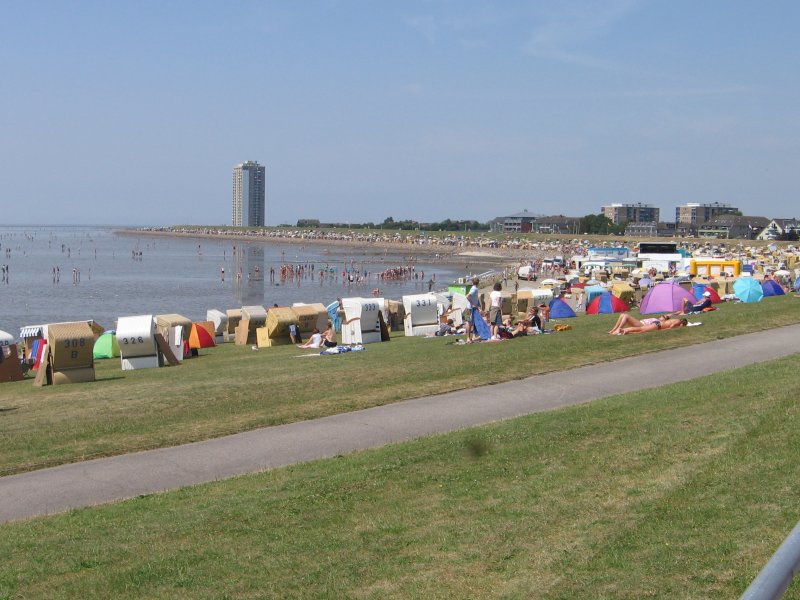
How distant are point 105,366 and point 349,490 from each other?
607 inches

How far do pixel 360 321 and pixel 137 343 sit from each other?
17.7 ft

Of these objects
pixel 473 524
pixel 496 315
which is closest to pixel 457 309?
pixel 496 315

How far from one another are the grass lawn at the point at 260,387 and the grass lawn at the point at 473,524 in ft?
9.61

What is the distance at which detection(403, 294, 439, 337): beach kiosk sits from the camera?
2538 cm

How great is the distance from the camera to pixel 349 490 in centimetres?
794

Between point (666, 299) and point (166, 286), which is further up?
point (666, 299)

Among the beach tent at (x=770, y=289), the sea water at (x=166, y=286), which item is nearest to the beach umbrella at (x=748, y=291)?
the beach tent at (x=770, y=289)

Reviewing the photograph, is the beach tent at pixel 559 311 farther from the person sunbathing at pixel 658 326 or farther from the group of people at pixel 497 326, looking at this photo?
the person sunbathing at pixel 658 326

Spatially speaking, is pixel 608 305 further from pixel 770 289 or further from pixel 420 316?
pixel 420 316

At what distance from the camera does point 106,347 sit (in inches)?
1014

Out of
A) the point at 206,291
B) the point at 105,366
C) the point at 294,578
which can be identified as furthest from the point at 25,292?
the point at 294,578

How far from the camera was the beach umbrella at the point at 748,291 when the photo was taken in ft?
101

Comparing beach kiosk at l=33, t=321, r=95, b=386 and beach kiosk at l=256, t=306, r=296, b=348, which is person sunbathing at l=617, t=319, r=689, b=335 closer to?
beach kiosk at l=256, t=306, r=296, b=348

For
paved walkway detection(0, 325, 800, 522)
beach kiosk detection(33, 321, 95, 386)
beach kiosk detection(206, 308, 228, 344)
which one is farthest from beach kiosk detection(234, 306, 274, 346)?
paved walkway detection(0, 325, 800, 522)
